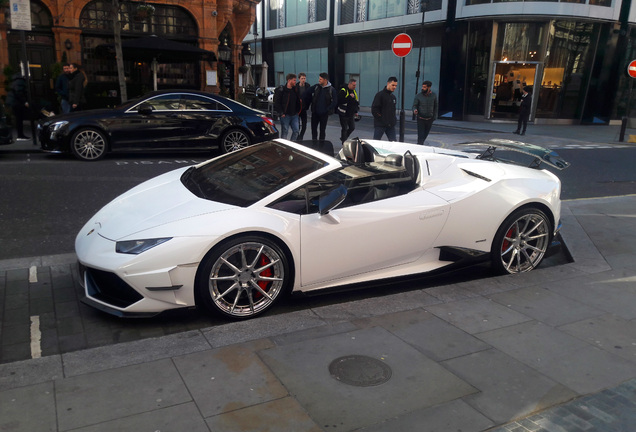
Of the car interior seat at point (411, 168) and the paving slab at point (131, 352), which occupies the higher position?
the car interior seat at point (411, 168)

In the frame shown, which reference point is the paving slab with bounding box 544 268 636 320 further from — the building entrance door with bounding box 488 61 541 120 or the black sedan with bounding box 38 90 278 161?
the building entrance door with bounding box 488 61 541 120

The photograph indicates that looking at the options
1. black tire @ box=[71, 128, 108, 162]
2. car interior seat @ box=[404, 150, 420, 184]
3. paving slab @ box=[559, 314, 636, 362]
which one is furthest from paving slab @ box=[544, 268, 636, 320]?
black tire @ box=[71, 128, 108, 162]

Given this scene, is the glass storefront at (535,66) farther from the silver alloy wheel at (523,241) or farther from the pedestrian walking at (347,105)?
the silver alloy wheel at (523,241)

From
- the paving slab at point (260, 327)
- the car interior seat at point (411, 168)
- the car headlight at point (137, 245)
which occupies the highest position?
the car interior seat at point (411, 168)

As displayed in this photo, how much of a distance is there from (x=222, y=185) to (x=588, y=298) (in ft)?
10.8

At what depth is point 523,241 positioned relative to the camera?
5379 millimetres

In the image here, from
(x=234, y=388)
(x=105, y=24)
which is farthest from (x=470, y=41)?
(x=234, y=388)

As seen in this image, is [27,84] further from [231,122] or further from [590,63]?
[590,63]

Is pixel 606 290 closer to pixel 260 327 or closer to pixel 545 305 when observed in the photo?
pixel 545 305

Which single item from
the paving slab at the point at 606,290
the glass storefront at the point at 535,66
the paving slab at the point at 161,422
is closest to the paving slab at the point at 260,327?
the paving slab at the point at 161,422

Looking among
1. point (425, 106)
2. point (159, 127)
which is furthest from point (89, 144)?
point (425, 106)

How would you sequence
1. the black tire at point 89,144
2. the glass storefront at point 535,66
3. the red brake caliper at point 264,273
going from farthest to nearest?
1. the glass storefront at point 535,66
2. the black tire at point 89,144
3. the red brake caliper at point 264,273

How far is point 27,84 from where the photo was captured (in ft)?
42.8

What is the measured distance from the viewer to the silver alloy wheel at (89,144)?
35.7 feet
